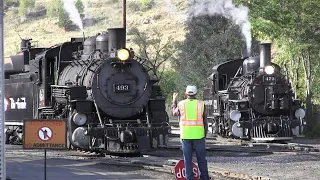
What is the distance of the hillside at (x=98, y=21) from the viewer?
92.4 m

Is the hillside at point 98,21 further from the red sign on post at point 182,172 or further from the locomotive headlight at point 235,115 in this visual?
the red sign on post at point 182,172

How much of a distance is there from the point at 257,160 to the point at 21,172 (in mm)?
5780

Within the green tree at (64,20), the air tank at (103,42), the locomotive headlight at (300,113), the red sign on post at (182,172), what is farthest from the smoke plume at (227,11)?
the green tree at (64,20)

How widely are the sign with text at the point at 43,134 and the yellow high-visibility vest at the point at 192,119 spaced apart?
1.89 m

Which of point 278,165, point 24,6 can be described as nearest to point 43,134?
point 278,165

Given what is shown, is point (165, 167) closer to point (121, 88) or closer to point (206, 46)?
point (121, 88)

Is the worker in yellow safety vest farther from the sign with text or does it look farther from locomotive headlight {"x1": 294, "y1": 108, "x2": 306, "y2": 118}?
locomotive headlight {"x1": 294, "y1": 108, "x2": 306, "y2": 118}

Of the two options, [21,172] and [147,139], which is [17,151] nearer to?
[147,139]

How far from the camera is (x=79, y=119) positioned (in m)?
18.1

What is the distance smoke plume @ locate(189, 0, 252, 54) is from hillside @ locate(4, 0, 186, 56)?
43.4m

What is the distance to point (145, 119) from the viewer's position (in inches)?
750

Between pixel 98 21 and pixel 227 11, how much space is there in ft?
225

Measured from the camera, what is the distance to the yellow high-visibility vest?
10734mm

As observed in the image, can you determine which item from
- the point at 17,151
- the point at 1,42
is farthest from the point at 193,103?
the point at 17,151
